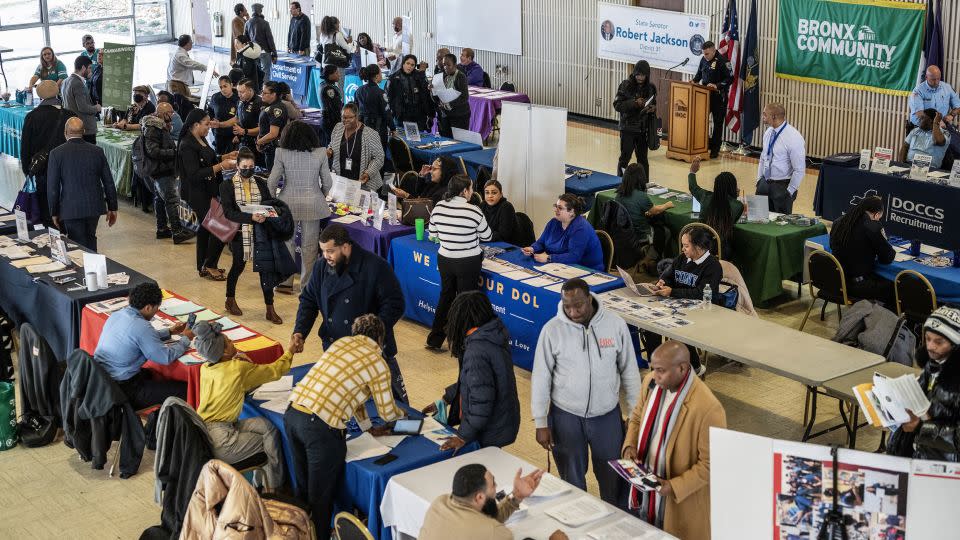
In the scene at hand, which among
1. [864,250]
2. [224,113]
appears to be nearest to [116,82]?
[224,113]

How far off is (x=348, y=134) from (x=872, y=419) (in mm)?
6610

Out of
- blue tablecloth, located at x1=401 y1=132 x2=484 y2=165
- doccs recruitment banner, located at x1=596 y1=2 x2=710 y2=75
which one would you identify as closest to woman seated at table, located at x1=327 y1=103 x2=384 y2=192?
blue tablecloth, located at x1=401 y1=132 x2=484 y2=165

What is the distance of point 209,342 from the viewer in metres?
5.70

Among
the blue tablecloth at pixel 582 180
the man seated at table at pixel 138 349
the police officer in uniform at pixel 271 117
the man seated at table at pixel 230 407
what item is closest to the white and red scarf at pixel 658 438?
the man seated at table at pixel 230 407

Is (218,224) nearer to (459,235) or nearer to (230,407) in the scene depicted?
(459,235)

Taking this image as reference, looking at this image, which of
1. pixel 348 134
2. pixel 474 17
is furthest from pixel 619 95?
pixel 474 17

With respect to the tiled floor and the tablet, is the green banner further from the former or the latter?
the tablet

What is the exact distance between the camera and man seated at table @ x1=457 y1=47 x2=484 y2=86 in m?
16.5

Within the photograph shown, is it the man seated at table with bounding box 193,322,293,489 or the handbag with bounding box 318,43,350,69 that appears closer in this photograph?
the man seated at table with bounding box 193,322,293,489

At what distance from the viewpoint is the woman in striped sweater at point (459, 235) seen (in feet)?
25.1

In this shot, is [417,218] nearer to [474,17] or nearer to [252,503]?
[252,503]

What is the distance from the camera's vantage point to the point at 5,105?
14.5 metres

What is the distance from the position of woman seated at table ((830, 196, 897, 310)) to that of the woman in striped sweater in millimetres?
2542

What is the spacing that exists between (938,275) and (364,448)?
4.63 meters
